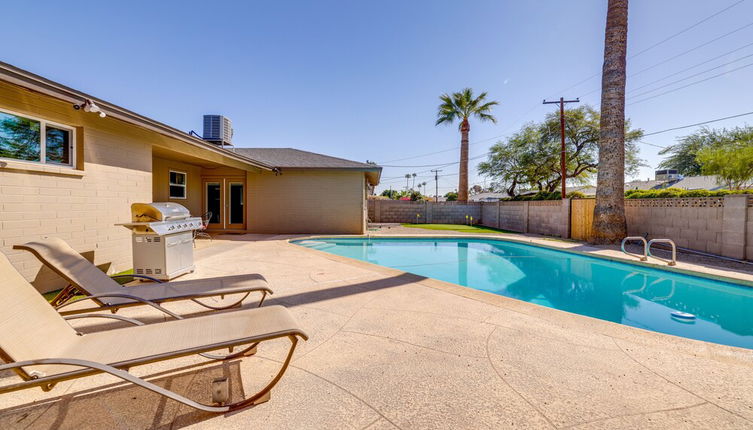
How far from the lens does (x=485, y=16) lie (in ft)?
39.7

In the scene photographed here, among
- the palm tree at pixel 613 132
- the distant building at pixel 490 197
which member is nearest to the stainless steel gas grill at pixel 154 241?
the palm tree at pixel 613 132

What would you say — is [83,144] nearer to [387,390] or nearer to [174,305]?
[174,305]

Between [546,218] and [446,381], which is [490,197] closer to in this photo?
[546,218]

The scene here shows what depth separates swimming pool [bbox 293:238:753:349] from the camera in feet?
15.5

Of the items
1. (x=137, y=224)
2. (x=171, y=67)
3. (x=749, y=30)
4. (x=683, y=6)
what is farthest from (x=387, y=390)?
(x=749, y=30)

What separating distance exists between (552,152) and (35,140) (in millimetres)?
25551

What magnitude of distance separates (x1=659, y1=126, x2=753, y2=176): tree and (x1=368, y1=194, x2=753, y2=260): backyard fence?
77.1 feet

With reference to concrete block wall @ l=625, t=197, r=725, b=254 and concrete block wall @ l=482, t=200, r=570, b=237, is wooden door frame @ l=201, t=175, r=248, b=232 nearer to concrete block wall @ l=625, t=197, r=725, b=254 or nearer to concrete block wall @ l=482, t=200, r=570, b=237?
concrete block wall @ l=482, t=200, r=570, b=237

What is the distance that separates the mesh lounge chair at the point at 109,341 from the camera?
1.71 metres

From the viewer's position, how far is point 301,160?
13.9 meters

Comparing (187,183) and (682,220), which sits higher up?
(187,183)

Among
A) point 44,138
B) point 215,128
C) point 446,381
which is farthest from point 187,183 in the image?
point 446,381

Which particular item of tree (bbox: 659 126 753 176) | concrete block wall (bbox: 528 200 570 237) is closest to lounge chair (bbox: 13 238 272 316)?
concrete block wall (bbox: 528 200 570 237)

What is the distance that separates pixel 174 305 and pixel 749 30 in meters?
22.4
